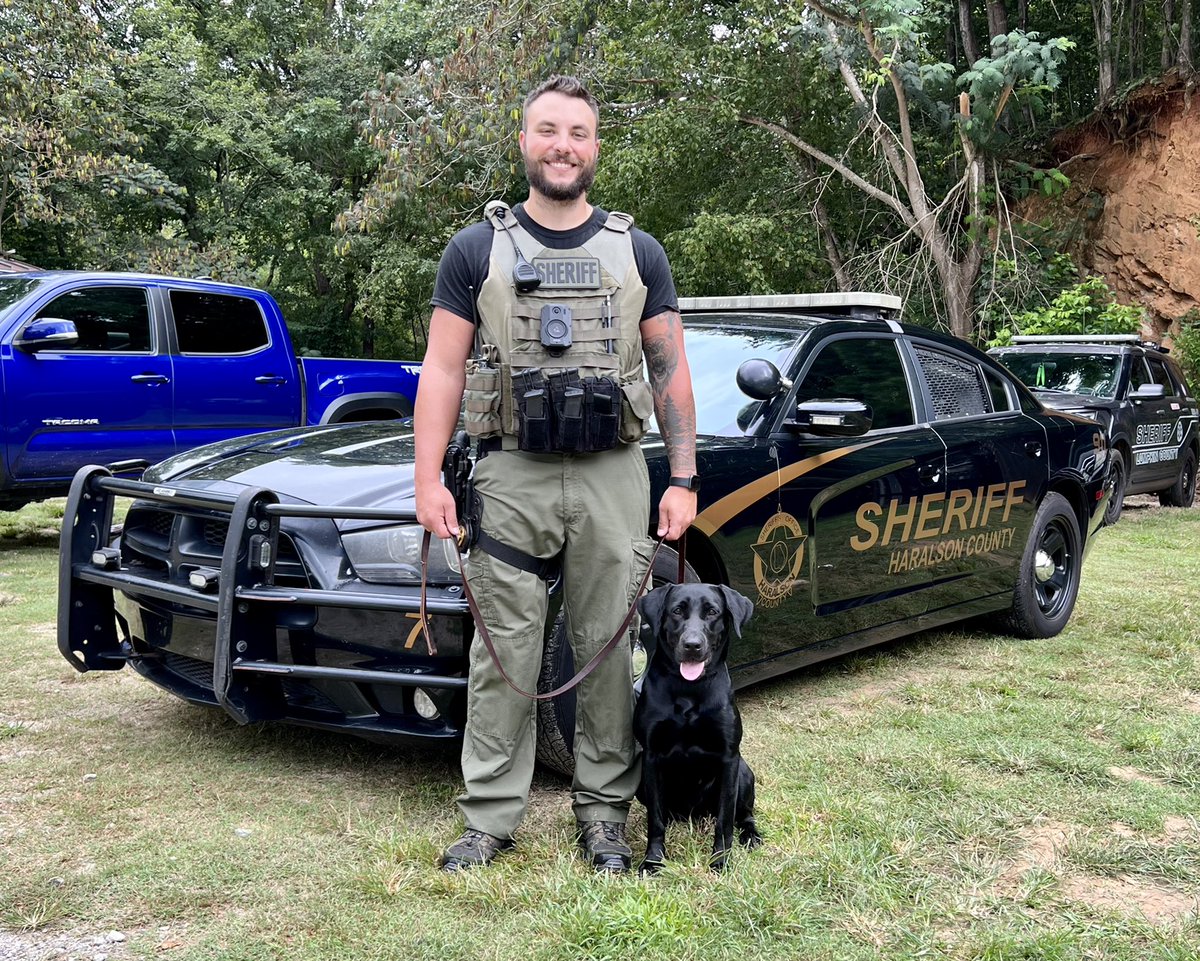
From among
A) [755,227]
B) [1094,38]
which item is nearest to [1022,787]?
[755,227]

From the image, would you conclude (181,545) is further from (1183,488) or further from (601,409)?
(1183,488)

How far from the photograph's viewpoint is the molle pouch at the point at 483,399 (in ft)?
10.3

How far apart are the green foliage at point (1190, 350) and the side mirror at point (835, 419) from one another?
1207 cm

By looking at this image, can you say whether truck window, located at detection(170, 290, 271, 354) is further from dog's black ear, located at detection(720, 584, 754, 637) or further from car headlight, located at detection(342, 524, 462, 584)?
dog's black ear, located at detection(720, 584, 754, 637)

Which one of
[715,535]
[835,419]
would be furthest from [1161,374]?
[715,535]

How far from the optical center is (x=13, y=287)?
7934 mm

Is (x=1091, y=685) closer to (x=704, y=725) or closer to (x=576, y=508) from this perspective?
(x=704, y=725)

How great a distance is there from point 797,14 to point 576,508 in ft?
48.0

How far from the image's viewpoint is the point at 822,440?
458 centimetres

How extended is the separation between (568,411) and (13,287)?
6257 mm

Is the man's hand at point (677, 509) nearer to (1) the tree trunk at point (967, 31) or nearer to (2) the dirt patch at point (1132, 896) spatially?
(2) the dirt patch at point (1132, 896)

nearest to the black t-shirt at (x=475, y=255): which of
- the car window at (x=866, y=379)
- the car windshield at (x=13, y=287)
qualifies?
the car window at (x=866, y=379)

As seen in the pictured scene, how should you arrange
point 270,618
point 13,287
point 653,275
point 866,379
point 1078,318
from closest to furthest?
1. point 653,275
2. point 270,618
3. point 866,379
4. point 13,287
5. point 1078,318

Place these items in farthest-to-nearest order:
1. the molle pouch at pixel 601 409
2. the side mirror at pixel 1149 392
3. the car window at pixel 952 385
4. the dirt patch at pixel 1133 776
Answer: the side mirror at pixel 1149 392
the car window at pixel 952 385
the dirt patch at pixel 1133 776
the molle pouch at pixel 601 409
